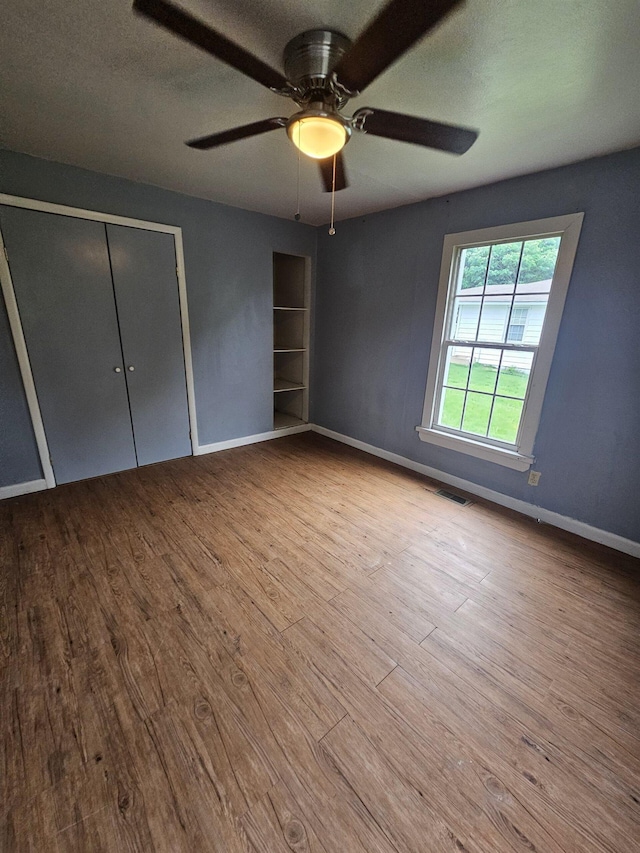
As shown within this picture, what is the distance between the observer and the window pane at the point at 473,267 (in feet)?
8.85

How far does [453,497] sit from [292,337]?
9.52ft

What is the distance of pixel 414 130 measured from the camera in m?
1.47

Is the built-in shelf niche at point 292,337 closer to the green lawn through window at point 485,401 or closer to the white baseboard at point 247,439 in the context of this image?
the white baseboard at point 247,439

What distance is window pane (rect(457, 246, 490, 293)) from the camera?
2.70 meters

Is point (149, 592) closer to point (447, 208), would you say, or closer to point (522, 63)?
point (522, 63)

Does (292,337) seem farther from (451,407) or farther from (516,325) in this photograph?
(516,325)

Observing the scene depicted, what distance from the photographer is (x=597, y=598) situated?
6.10 ft

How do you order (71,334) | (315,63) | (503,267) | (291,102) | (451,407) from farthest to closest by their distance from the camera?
(451,407), (71,334), (503,267), (291,102), (315,63)

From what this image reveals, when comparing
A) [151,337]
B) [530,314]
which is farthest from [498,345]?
[151,337]

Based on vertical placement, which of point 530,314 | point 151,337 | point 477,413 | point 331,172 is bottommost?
point 477,413

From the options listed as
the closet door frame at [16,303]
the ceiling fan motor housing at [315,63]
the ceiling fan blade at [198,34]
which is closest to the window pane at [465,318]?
the ceiling fan motor housing at [315,63]

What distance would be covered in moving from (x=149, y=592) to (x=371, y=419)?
2652mm

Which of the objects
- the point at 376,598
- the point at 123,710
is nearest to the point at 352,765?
the point at 376,598

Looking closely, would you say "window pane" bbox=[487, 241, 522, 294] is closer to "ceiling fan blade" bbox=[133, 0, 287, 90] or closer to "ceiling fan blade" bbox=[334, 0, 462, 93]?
"ceiling fan blade" bbox=[334, 0, 462, 93]
